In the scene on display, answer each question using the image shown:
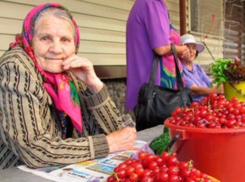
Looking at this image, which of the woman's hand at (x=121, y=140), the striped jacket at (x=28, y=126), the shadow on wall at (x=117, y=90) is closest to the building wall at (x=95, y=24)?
the shadow on wall at (x=117, y=90)

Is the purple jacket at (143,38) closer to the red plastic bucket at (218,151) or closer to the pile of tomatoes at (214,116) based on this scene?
the pile of tomatoes at (214,116)

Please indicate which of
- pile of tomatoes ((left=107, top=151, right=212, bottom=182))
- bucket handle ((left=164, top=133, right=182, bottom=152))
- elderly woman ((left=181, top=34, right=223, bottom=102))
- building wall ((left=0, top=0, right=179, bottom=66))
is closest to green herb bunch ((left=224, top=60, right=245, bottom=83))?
elderly woman ((left=181, top=34, right=223, bottom=102))

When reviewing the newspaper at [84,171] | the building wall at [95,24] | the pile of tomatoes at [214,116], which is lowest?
the newspaper at [84,171]

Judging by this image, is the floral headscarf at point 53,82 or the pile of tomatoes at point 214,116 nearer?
the pile of tomatoes at point 214,116

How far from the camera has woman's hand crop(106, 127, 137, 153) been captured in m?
1.45

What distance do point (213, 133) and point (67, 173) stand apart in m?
0.60

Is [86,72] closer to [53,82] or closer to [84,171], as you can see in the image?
[53,82]

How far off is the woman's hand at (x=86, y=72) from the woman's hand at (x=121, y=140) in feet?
1.02

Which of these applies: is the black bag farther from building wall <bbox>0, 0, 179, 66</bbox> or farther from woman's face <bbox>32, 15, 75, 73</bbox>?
building wall <bbox>0, 0, 179, 66</bbox>

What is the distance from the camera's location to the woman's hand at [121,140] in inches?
57.0

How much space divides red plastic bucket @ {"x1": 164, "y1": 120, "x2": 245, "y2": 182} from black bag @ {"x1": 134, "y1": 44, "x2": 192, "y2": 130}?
1.27 meters

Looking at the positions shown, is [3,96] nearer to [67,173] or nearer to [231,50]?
[67,173]

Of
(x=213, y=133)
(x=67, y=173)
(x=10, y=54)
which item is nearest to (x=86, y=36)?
(x=10, y=54)

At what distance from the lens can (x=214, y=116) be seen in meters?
1.02
